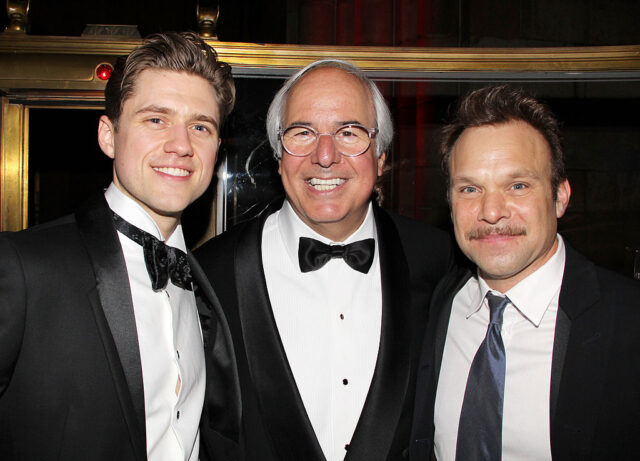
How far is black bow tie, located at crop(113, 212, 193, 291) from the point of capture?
1.72 metres

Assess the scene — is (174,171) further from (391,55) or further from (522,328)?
(522,328)

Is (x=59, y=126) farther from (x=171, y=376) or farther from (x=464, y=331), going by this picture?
(x=464, y=331)

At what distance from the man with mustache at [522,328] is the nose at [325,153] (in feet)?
1.66

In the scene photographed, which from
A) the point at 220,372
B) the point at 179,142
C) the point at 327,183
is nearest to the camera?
the point at 179,142

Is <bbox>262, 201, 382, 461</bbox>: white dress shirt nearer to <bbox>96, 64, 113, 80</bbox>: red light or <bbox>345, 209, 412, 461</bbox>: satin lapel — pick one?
<bbox>345, 209, 412, 461</bbox>: satin lapel

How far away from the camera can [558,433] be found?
5.39 feet

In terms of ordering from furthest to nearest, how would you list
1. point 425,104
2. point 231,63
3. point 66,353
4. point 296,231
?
point 425,104
point 231,63
point 296,231
point 66,353

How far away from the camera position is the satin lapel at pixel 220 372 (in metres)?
1.96

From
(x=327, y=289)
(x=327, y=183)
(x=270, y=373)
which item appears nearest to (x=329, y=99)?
(x=327, y=183)

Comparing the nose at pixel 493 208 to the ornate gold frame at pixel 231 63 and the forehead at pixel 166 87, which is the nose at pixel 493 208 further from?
the forehead at pixel 166 87

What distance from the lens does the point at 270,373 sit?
6.39ft

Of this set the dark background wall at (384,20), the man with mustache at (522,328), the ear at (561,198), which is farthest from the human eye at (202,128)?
the dark background wall at (384,20)

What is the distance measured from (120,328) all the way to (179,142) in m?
0.70

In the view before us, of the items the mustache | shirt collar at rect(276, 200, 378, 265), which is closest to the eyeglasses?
shirt collar at rect(276, 200, 378, 265)
